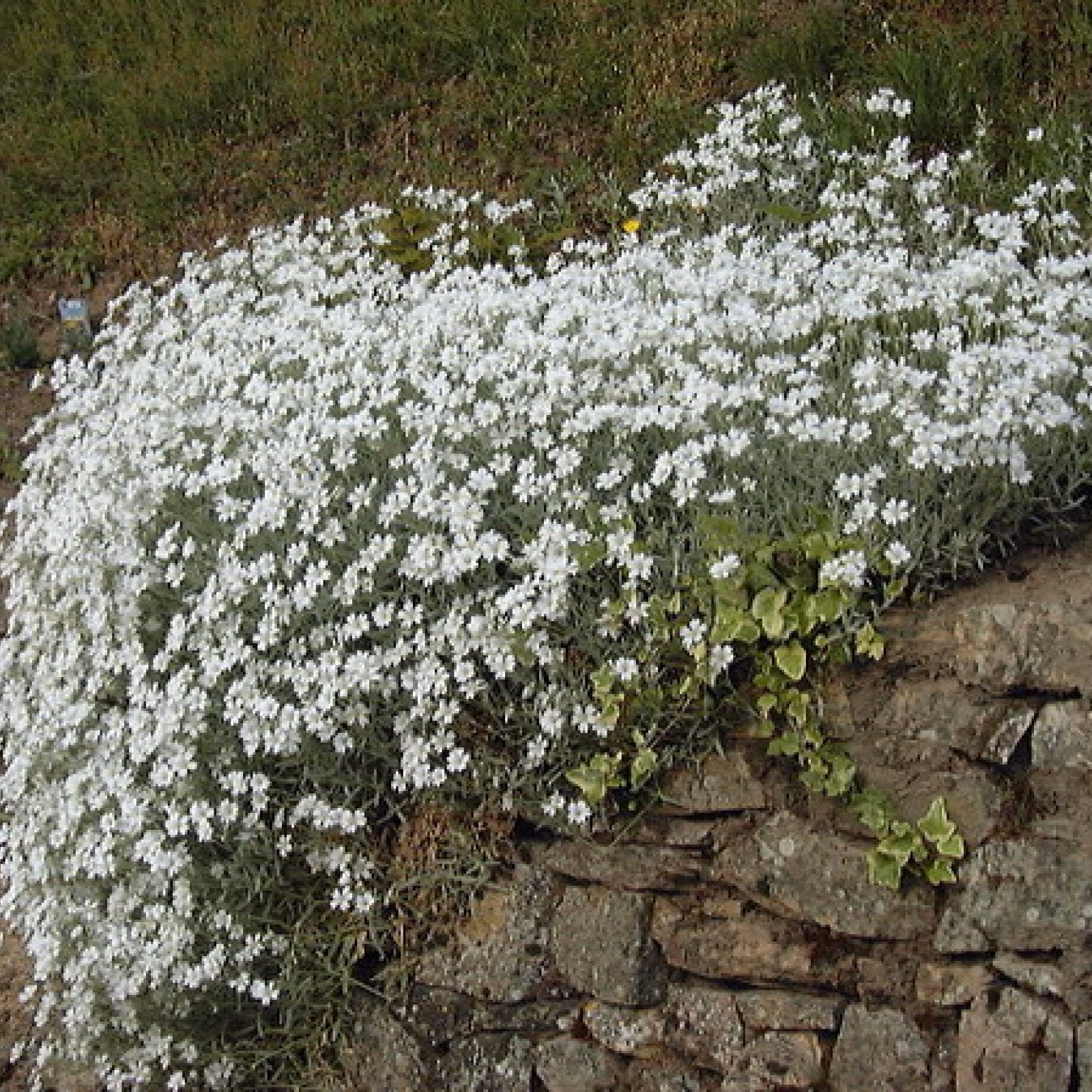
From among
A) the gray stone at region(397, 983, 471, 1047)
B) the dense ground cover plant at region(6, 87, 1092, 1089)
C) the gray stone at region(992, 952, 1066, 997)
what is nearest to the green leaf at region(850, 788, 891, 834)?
the dense ground cover plant at region(6, 87, 1092, 1089)

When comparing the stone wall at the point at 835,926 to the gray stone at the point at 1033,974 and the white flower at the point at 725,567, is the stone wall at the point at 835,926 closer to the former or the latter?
the gray stone at the point at 1033,974

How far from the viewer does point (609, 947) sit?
12.3ft

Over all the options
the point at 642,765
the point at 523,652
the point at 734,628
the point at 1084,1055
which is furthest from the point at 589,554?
the point at 1084,1055

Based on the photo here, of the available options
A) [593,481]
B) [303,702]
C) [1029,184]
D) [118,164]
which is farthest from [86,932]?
[118,164]

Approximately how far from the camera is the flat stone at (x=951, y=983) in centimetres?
323

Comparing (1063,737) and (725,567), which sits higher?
(725,567)

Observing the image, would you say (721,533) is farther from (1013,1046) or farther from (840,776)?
(1013,1046)

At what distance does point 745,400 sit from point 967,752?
1.12 metres

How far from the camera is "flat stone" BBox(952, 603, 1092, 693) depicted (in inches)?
132

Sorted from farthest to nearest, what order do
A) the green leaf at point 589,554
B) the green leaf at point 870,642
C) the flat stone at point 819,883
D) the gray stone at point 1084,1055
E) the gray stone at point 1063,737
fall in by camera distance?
1. the green leaf at point 589,554
2. the green leaf at point 870,642
3. the flat stone at point 819,883
4. the gray stone at point 1063,737
5. the gray stone at point 1084,1055

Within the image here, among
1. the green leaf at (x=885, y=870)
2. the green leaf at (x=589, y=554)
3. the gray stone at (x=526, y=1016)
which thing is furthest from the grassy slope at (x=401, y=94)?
the gray stone at (x=526, y=1016)

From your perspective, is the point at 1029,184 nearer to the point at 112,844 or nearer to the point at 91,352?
the point at 112,844

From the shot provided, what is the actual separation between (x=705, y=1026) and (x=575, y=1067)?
372 millimetres

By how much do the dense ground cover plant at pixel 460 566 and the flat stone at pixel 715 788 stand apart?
0.09 meters
